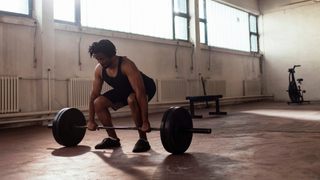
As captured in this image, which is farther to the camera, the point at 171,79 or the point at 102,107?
the point at 171,79

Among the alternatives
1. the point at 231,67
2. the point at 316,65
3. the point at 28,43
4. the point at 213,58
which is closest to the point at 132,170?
the point at 28,43

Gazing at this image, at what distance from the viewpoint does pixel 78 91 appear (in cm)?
457

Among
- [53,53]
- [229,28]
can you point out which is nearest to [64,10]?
[53,53]

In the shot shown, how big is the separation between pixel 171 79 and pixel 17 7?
135 inches

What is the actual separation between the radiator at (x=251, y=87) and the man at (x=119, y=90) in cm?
690

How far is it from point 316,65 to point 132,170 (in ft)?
27.8

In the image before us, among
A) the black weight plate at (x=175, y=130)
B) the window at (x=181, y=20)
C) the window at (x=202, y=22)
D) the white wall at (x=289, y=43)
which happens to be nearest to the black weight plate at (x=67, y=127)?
the black weight plate at (x=175, y=130)

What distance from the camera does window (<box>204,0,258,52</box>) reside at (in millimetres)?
7582

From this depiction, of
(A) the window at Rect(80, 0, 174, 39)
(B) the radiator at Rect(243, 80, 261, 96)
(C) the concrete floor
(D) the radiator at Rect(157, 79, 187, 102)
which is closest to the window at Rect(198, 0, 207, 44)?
(A) the window at Rect(80, 0, 174, 39)

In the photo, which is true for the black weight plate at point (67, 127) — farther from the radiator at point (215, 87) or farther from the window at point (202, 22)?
the window at point (202, 22)

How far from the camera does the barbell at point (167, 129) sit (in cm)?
179

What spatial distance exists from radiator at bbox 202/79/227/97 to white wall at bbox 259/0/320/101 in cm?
260

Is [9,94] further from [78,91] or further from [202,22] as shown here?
[202,22]

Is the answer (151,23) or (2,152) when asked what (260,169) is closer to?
(2,152)
